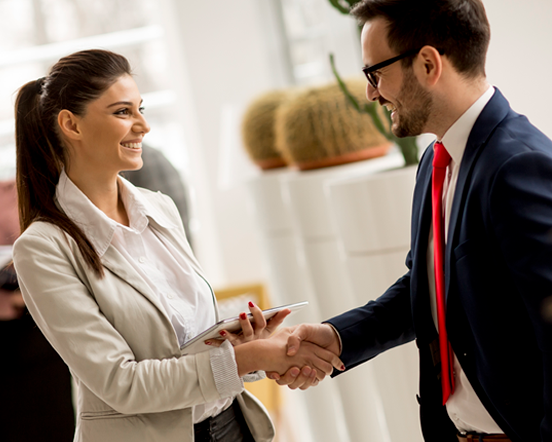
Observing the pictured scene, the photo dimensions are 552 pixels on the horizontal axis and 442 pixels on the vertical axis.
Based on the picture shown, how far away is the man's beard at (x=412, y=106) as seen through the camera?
1.43 metres

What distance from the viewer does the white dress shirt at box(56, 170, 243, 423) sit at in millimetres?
1435

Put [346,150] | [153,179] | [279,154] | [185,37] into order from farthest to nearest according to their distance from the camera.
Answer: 1. [185,37]
2. [279,154]
3. [153,179]
4. [346,150]

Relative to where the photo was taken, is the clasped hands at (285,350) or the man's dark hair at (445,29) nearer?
the man's dark hair at (445,29)

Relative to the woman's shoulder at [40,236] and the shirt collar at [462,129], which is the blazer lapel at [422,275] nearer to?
the shirt collar at [462,129]

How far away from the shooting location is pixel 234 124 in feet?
17.2

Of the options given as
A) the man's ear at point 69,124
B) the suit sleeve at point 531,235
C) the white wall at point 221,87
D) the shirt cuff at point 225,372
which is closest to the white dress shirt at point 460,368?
the suit sleeve at point 531,235

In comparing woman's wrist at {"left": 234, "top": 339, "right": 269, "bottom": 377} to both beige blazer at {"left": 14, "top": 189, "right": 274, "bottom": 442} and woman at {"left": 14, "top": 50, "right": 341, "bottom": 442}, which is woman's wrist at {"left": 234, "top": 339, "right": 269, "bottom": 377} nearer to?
woman at {"left": 14, "top": 50, "right": 341, "bottom": 442}

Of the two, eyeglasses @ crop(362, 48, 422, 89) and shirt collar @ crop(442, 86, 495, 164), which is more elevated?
eyeglasses @ crop(362, 48, 422, 89)

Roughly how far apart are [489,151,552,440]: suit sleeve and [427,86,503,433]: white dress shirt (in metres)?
0.22

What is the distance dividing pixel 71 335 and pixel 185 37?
15.7 ft

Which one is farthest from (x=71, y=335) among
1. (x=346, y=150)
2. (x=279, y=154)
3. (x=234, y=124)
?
(x=234, y=124)

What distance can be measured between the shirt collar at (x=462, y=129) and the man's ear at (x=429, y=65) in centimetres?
10

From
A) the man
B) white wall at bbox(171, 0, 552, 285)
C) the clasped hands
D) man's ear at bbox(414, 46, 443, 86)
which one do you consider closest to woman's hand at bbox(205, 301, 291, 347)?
the clasped hands

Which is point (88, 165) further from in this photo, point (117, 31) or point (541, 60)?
point (117, 31)
